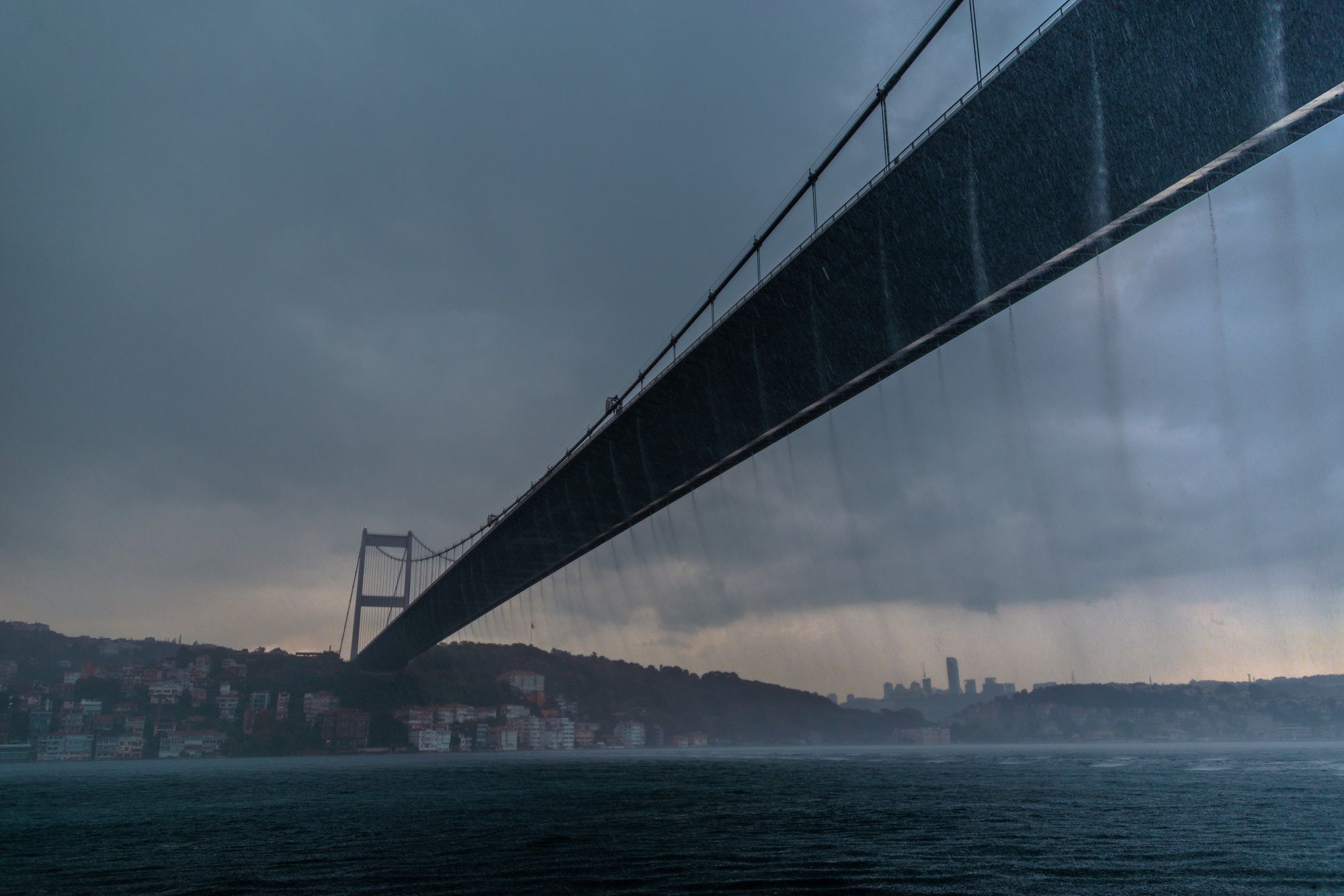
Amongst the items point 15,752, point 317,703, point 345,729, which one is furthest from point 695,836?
point 15,752

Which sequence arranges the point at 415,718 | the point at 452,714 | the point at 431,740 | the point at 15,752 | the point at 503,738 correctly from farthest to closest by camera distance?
1. the point at 503,738
2. the point at 452,714
3. the point at 431,740
4. the point at 415,718
5. the point at 15,752

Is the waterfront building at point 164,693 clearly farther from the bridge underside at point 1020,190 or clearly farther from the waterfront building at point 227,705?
the bridge underside at point 1020,190

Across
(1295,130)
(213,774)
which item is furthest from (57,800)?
(1295,130)

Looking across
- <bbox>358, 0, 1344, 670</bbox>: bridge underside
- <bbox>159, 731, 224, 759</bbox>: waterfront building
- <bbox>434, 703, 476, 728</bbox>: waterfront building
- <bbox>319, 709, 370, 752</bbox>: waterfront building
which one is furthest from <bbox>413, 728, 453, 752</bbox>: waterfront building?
<bbox>358, 0, 1344, 670</bbox>: bridge underside

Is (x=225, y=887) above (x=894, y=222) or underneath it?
underneath

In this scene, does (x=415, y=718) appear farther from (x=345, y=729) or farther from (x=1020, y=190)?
(x=1020, y=190)

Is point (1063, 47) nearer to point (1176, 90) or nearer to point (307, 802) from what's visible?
point (1176, 90)
